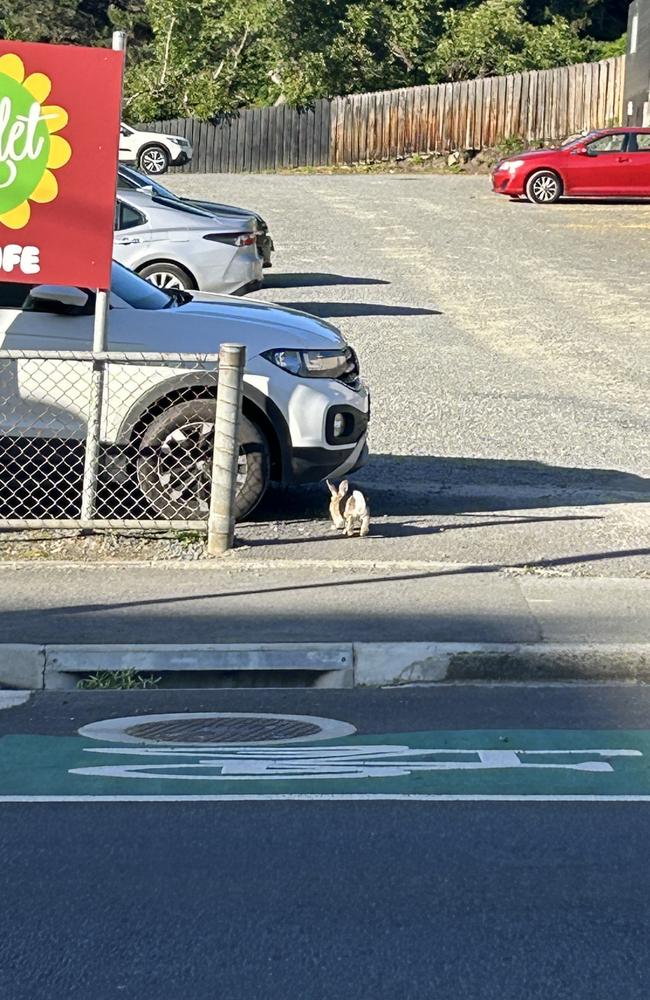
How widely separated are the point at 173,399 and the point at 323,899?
14.6 feet

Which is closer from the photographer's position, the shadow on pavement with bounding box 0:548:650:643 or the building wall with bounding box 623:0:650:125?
the shadow on pavement with bounding box 0:548:650:643

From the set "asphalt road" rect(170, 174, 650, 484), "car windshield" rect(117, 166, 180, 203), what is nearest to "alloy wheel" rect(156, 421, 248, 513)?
"asphalt road" rect(170, 174, 650, 484)

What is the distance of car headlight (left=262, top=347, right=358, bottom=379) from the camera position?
8.39 meters

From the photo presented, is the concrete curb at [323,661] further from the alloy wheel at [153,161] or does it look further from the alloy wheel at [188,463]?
the alloy wheel at [153,161]

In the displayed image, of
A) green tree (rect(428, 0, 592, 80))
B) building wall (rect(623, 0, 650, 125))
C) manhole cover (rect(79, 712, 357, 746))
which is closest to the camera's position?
manhole cover (rect(79, 712, 357, 746))

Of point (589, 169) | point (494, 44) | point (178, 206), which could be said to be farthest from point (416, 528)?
point (494, 44)

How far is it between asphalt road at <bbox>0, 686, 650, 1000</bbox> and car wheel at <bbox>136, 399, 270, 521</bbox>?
3020 millimetres

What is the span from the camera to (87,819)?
189 inches

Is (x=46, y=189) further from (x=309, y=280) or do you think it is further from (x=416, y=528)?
(x=309, y=280)

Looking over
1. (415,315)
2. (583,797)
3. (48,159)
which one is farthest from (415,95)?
(583,797)

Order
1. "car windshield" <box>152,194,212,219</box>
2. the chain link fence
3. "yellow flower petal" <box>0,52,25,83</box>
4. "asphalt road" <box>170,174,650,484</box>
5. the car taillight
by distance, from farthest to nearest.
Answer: "car windshield" <box>152,194,212,219</box>
the car taillight
"asphalt road" <box>170,174,650,484</box>
the chain link fence
"yellow flower petal" <box>0,52,25,83</box>

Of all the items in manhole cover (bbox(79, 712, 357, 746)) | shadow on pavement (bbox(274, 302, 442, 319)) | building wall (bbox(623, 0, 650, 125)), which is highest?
building wall (bbox(623, 0, 650, 125))

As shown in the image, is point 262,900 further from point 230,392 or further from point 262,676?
point 230,392

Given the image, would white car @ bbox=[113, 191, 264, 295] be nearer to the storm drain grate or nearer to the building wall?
the storm drain grate
